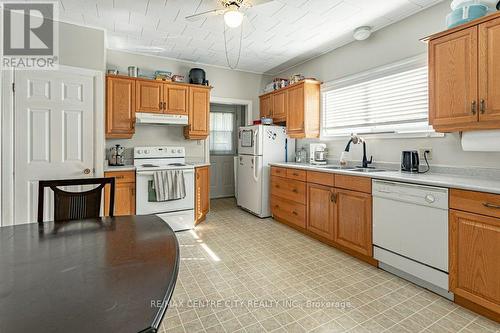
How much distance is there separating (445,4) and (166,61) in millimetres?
3752

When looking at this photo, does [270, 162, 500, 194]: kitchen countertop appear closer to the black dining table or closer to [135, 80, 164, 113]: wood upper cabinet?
the black dining table

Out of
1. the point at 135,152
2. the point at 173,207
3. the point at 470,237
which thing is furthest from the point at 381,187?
the point at 135,152

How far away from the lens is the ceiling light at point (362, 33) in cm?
310

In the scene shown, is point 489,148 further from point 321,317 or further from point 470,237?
point 321,317

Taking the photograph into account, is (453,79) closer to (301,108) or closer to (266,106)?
(301,108)

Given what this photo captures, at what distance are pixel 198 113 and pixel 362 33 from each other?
2.55m

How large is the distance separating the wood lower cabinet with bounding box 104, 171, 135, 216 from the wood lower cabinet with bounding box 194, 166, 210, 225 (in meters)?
0.88

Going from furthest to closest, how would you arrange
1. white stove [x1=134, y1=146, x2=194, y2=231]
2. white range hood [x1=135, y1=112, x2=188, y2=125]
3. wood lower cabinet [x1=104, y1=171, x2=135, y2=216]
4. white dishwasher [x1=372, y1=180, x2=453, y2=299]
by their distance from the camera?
1. white range hood [x1=135, y1=112, x2=188, y2=125]
2. white stove [x1=134, y1=146, x2=194, y2=231]
3. wood lower cabinet [x1=104, y1=171, x2=135, y2=216]
4. white dishwasher [x1=372, y1=180, x2=453, y2=299]

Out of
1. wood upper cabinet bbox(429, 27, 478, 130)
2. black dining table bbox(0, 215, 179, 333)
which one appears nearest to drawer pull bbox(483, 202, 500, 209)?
wood upper cabinet bbox(429, 27, 478, 130)

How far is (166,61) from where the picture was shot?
432cm

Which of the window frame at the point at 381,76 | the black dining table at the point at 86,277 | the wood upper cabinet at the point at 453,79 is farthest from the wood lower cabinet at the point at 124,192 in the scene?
the wood upper cabinet at the point at 453,79

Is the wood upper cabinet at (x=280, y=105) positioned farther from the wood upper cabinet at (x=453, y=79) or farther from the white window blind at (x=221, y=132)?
the wood upper cabinet at (x=453, y=79)

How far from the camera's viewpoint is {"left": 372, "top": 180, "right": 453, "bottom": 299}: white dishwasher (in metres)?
1.98

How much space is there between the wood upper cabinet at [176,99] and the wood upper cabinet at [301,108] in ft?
5.19
